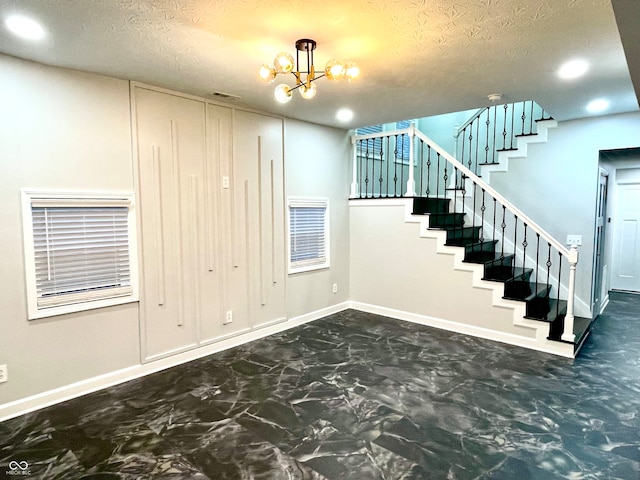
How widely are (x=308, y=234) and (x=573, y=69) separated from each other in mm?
3316

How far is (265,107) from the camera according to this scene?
4254 mm

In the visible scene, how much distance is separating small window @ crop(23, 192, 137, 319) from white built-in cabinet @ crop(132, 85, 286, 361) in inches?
7.1

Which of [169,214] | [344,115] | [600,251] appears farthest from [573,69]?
[169,214]

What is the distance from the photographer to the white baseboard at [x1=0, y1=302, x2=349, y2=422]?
287 centimetres

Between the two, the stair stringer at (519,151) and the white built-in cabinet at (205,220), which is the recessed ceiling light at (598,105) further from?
the white built-in cabinet at (205,220)

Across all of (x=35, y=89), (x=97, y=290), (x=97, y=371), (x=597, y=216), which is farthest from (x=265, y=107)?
(x=597, y=216)

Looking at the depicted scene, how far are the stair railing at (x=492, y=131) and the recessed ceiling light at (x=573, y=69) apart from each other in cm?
211

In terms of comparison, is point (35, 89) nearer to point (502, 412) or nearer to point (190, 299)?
point (190, 299)

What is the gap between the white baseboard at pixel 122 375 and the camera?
2.87 m

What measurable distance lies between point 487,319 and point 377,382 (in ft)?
6.11

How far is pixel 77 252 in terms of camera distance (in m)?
3.11

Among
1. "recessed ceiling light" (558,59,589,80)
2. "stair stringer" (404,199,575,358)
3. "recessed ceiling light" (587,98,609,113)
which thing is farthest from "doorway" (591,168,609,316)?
"recessed ceiling light" (558,59,589,80)

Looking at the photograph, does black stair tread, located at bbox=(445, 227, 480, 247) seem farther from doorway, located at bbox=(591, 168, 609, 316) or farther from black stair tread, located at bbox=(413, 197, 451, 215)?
doorway, located at bbox=(591, 168, 609, 316)

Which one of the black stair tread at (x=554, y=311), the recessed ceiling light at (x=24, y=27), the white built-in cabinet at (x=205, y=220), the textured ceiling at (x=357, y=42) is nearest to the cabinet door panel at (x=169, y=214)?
the white built-in cabinet at (x=205, y=220)
